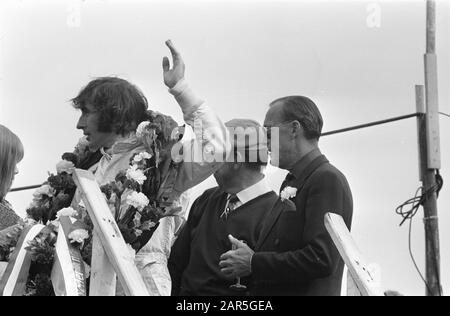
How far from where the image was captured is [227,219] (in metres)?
4.61

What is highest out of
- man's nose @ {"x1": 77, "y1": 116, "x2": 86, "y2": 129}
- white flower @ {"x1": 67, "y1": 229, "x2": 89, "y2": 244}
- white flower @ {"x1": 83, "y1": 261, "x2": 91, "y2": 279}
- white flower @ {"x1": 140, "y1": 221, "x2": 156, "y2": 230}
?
man's nose @ {"x1": 77, "y1": 116, "x2": 86, "y2": 129}

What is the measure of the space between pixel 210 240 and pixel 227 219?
0.41 feet

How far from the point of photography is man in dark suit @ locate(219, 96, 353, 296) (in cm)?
426

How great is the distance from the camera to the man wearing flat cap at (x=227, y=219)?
451 cm

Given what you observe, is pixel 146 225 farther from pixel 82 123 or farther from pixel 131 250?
pixel 82 123

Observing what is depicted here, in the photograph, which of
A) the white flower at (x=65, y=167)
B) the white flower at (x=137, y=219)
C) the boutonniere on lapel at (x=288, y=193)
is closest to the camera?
the white flower at (x=137, y=219)

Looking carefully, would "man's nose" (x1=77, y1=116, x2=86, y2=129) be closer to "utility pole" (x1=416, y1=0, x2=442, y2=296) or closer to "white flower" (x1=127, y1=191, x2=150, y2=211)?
"white flower" (x1=127, y1=191, x2=150, y2=211)

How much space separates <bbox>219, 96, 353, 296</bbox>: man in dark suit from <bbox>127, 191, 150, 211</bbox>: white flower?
0.45 metres

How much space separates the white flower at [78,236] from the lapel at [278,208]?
31.2 inches

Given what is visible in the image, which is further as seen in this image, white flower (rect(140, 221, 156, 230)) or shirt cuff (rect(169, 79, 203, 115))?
shirt cuff (rect(169, 79, 203, 115))

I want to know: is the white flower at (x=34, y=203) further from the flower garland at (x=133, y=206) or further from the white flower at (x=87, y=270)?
the white flower at (x=87, y=270)

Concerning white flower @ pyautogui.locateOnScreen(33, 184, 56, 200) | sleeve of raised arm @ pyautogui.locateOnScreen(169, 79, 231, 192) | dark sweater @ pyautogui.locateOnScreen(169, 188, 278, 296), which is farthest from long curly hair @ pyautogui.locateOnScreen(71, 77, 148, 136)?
dark sweater @ pyautogui.locateOnScreen(169, 188, 278, 296)

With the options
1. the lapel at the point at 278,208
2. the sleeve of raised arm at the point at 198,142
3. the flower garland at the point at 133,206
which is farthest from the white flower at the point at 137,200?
the lapel at the point at 278,208
